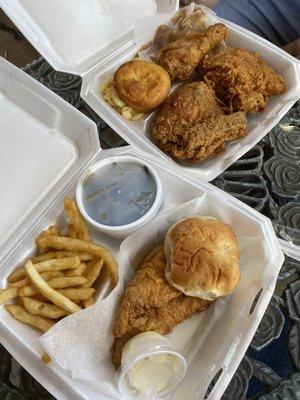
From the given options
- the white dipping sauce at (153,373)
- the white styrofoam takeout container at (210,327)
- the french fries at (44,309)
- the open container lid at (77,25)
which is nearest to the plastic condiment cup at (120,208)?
the white styrofoam takeout container at (210,327)

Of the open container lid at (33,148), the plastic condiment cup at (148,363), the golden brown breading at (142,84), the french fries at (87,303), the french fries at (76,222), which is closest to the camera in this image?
the plastic condiment cup at (148,363)

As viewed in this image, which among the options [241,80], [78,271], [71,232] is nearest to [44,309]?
[78,271]

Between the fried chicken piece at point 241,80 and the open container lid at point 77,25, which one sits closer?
the fried chicken piece at point 241,80

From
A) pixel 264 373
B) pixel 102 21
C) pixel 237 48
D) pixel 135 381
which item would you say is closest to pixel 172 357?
pixel 135 381

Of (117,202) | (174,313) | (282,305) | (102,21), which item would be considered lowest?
(282,305)

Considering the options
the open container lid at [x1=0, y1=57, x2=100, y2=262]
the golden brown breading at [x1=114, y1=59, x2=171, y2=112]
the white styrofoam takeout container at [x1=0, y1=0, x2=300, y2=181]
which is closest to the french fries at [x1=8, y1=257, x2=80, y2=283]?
the open container lid at [x1=0, y1=57, x2=100, y2=262]

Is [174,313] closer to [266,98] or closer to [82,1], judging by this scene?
[266,98]

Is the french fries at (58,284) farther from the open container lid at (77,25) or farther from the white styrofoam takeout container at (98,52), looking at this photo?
the open container lid at (77,25)

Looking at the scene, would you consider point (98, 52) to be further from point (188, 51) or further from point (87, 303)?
point (87, 303)
